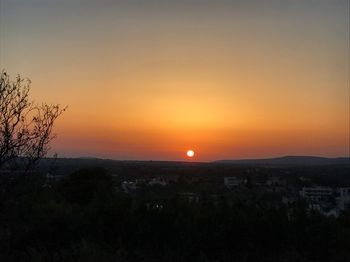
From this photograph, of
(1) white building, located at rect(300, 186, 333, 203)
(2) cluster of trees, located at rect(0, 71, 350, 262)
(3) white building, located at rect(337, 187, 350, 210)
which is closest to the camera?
(2) cluster of trees, located at rect(0, 71, 350, 262)

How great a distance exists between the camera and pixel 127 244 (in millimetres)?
9047

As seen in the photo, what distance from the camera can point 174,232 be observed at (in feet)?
30.1

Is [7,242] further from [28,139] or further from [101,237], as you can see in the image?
[28,139]

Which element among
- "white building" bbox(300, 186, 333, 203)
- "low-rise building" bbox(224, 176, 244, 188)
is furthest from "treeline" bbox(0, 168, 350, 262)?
"low-rise building" bbox(224, 176, 244, 188)

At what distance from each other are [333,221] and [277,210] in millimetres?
1143

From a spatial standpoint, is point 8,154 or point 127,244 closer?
point 8,154

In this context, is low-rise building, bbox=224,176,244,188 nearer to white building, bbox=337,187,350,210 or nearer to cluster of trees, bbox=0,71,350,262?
white building, bbox=337,187,350,210

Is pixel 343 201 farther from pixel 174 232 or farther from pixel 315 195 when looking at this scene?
pixel 174 232

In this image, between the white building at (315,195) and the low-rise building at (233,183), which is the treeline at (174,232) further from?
the low-rise building at (233,183)

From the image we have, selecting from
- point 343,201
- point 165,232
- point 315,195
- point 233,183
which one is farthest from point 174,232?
point 233,183

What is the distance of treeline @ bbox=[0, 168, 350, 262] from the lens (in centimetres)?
859

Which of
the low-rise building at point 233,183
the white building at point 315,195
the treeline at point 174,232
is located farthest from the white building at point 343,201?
Answer: the low-rise building at point 233,183

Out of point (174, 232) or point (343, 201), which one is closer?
point (174, 232)

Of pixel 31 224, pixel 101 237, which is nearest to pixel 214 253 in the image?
pixel 101 237
